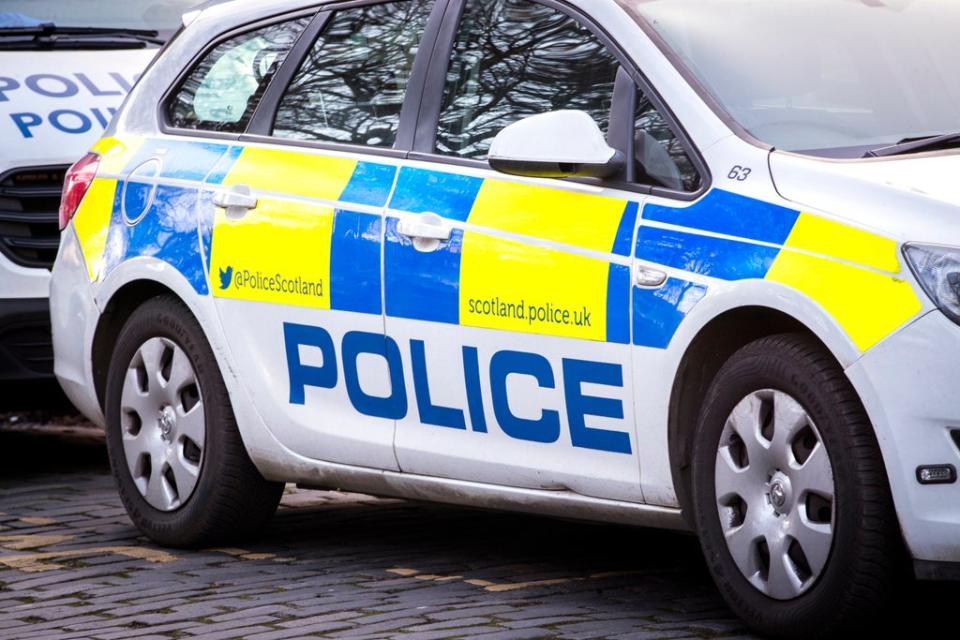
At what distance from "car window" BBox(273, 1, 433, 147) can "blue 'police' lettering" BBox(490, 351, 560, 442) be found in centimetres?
88

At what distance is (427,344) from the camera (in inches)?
227

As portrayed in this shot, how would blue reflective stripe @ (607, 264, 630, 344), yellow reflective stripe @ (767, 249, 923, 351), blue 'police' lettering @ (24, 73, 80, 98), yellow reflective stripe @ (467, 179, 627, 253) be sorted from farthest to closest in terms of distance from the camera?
1. blue 'police' lettering @ (24, 73, 80, 98)
2. yellow reflective stripe @ (467, 179, 627, 253)
3. blue reflective stripe @ (607, 264, 630, 344)
4. yellow reflective stripe @ (767, 249, 923, 351)

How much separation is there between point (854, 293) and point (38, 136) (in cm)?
471

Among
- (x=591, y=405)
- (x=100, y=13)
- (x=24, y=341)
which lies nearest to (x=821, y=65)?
(x=591, y=405)

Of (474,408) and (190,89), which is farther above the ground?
(190,89)

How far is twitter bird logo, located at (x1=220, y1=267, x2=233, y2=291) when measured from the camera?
6391mm

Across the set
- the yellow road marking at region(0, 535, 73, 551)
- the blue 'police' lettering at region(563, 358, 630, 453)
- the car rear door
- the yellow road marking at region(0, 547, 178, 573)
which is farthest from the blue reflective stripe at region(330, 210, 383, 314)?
the yellow road marking at region(0, 535, 73, 551)

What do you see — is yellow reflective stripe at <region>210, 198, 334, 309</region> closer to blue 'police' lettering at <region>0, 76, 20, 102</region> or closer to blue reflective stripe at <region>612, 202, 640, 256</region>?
blue reflective stripe at <region>612, 202, 640, 256</region>

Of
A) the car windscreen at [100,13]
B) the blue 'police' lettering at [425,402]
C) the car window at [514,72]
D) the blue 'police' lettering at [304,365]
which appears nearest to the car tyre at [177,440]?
the blue 'police' lettering at [304,365]

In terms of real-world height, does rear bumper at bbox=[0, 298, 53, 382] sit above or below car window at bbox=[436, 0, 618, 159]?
below

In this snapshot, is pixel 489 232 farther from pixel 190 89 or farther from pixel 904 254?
pixel 190 89

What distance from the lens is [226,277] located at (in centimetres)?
641

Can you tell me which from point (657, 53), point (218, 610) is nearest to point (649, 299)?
point (657, 53)

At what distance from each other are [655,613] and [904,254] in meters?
1.35
